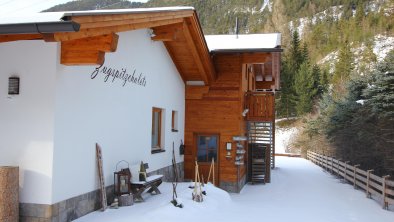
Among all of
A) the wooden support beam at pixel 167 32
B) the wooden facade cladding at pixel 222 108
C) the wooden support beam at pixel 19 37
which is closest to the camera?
the wooden support beam at pixel 19 37

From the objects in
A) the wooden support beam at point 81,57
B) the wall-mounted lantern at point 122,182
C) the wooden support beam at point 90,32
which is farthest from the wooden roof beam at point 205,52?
the wooden support beam at point 81,57

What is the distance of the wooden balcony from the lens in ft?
46.3

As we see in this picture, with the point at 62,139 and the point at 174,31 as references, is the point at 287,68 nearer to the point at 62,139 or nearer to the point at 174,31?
the point at 174,31

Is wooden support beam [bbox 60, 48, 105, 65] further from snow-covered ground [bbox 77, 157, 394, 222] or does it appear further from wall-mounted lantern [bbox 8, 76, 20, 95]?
snow-covered ground [bbox 77, 157, 394, 222]

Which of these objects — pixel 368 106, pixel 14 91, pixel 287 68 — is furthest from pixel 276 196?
pixel 287 68

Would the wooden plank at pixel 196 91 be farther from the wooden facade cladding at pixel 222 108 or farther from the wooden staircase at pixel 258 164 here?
the wooden staircase at pixel 258 164

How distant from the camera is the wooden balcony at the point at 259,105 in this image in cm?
1410

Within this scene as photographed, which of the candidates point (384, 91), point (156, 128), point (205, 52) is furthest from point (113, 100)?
point (384, 91)

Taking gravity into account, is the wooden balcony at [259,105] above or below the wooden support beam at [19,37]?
below

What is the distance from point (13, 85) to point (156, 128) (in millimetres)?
5409

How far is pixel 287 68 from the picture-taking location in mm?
50969

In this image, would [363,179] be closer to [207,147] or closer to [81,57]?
[207,147]

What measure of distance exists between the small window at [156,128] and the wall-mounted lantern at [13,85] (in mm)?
4931

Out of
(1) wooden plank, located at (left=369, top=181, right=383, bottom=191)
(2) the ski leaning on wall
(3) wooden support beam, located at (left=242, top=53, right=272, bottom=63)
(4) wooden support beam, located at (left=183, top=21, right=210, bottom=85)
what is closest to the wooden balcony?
(3) wooden support beam, located at (left=242, top=53, right=272, bottom=63)
